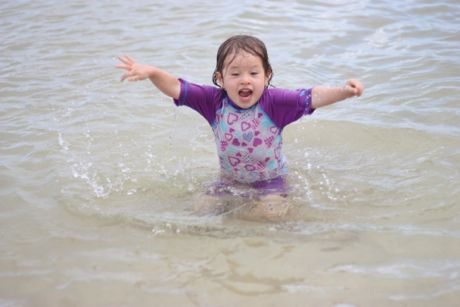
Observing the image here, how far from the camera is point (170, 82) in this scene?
3.66 meters

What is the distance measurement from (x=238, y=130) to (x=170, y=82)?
0.58 meters

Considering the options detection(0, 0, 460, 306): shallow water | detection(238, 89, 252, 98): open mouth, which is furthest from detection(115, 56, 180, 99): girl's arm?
detection(0, 0, 460, 306): shallow water

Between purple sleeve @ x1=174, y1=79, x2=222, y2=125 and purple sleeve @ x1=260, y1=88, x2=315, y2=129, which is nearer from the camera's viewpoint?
purple sleeve @ x1=260, y1=88, x2=315, y2=129

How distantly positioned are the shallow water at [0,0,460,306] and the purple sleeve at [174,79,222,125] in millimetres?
691

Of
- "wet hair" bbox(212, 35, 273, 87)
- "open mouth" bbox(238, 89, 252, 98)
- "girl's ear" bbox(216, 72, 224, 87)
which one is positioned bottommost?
"open mouth" bbox(238, 89, 252, 98)

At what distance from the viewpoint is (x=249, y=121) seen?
3.82 metres

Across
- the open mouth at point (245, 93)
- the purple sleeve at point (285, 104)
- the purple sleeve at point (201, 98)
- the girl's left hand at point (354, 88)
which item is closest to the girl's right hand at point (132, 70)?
the purple sleeve at point (201, 98)

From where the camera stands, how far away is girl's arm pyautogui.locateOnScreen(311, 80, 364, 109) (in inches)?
129

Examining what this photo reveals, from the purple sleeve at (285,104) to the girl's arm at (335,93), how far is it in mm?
63

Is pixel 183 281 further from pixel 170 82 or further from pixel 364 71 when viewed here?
pixel 364 71

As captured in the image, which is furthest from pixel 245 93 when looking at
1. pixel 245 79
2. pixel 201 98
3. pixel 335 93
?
pixel 335 93

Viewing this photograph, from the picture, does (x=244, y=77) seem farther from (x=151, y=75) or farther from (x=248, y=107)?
(x=151, y=75)

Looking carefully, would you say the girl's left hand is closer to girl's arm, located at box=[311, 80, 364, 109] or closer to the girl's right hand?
girl's arm, located at box=[311, 80, 364, 109]

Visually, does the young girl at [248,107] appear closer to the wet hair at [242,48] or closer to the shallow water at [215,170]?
the wet hair at [242,48]
